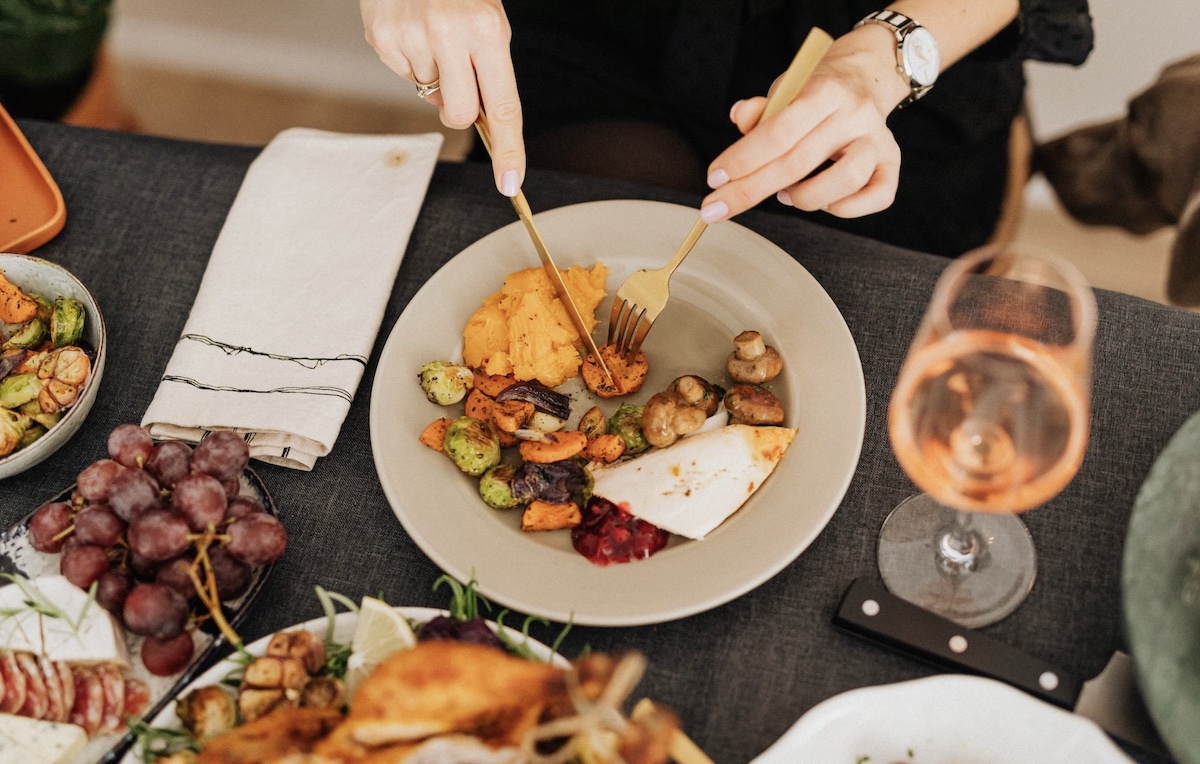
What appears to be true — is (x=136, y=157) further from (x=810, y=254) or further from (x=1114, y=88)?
(x=1114, y=88)

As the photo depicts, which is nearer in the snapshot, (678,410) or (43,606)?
(43,606)

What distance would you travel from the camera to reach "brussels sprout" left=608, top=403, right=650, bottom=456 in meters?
1.13

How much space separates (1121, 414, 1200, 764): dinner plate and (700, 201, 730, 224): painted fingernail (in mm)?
538

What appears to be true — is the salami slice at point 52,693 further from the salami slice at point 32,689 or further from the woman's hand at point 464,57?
Answer: the woman's hand at point 464,57

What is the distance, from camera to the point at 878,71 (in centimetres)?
122

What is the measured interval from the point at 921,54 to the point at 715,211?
437 millimetres

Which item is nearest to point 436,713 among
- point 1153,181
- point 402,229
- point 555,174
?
point 402,229

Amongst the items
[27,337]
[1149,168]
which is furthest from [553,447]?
[1149,168]

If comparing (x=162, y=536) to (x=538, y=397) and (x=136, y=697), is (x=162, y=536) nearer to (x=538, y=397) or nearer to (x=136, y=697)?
(x=136, y=697)

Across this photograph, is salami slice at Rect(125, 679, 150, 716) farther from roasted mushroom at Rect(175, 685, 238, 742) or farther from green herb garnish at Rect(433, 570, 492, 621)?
green herb garnish at Rect(433, 570, 492, 621)

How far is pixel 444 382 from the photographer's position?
1.15 m

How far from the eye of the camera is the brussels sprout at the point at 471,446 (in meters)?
A: 1.09

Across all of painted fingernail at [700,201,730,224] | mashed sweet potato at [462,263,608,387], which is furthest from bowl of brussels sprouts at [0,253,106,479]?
painted fingernail at [700,201,730,224]

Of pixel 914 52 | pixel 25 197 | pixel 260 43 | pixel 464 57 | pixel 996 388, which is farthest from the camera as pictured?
pixel 260 43
